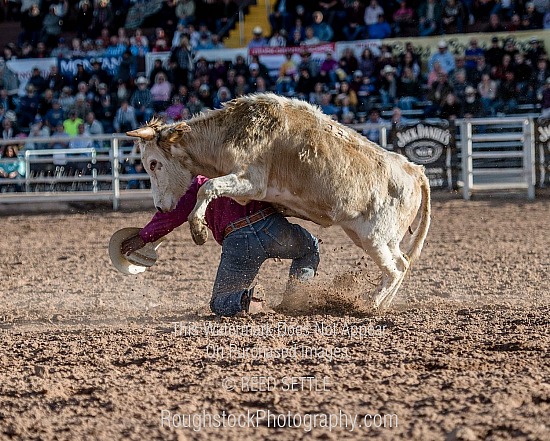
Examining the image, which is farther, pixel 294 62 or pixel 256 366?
pixel 294 62

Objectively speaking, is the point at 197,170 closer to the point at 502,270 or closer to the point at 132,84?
the point at 502,270

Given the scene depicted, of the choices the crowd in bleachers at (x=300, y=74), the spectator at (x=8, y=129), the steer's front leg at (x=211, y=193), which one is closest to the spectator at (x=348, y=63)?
the crowd in bleachers at (x=300, y=74)

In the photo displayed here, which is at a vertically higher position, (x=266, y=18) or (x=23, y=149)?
(x=266, y=18)

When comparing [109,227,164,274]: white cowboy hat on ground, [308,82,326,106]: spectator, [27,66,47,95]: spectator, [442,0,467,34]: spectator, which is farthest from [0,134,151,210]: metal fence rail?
[109,227,164,274]: white cowboy hat on ground

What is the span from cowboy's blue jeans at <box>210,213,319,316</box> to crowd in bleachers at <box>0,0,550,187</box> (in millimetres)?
9464

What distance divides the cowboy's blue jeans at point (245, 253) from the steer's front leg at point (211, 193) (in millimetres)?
368

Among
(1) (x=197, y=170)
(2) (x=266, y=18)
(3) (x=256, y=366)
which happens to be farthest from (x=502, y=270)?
(2) (x=266, y=18)

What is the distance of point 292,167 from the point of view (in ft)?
17.8

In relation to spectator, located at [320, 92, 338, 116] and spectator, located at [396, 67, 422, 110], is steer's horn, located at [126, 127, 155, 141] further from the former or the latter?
spectator, located at [396, 67, 422, 110]

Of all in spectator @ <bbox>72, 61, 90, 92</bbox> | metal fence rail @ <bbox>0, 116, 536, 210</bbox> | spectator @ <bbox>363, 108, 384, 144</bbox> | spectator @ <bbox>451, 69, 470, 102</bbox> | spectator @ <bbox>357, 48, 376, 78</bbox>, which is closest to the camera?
metal fence rail @ <bbox>0, 116, 536, 210</bbox>

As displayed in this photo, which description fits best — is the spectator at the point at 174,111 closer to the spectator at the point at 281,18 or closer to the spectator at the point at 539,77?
the spectator at the point at 281,18

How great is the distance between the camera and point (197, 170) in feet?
18.6

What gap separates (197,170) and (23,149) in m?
11.2

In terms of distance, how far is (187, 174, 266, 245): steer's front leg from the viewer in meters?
5.14
